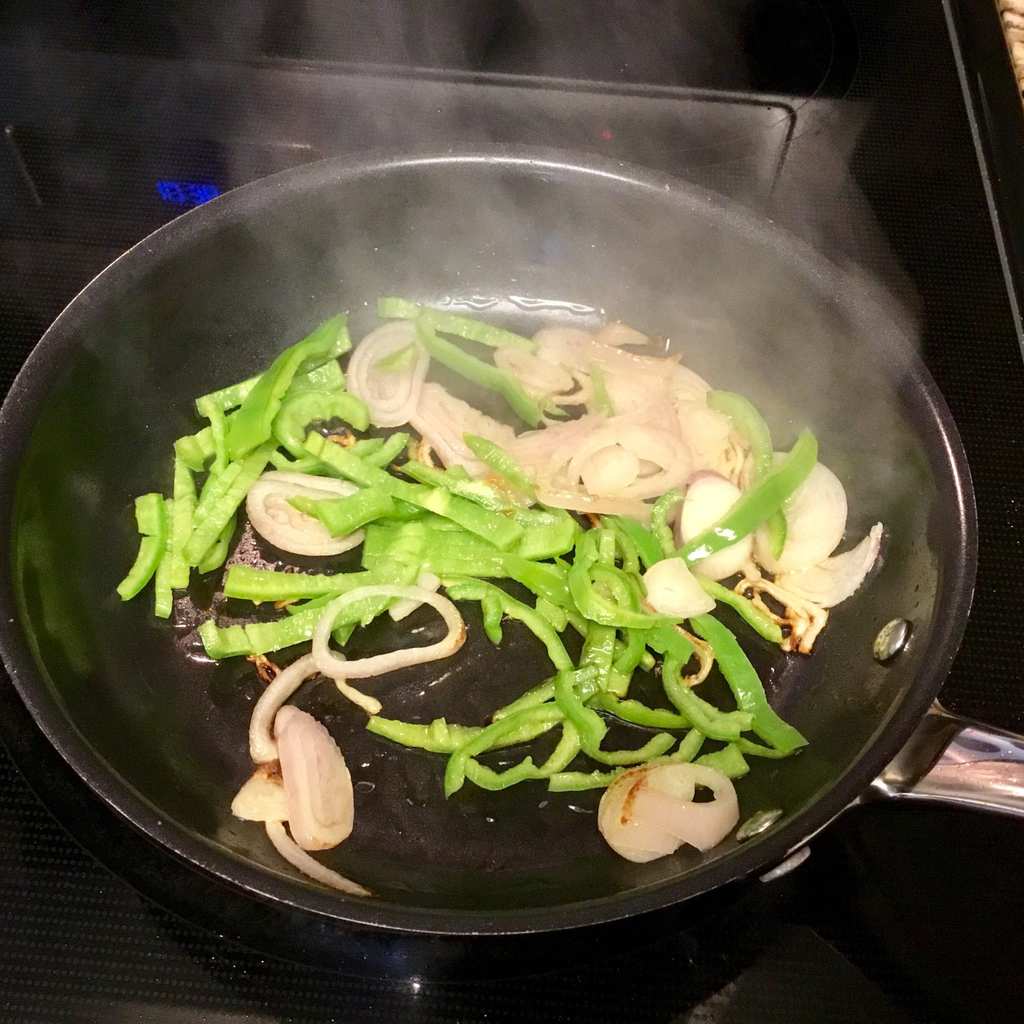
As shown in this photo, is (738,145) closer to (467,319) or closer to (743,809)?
(467,319)

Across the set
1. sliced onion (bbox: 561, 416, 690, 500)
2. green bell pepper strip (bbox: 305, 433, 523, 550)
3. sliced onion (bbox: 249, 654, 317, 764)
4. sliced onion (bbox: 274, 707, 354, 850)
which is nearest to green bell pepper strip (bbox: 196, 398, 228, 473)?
green bell pepper strip (bbox: 305, 433, 523, 550)

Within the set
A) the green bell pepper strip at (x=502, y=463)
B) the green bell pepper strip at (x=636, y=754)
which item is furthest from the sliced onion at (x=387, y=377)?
the green bell pepper strip at (x=636, y=754)

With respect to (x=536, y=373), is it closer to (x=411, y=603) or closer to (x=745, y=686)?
(x=411, y=603)

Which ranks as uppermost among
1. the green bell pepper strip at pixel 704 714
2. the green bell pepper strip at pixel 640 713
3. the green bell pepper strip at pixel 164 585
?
the green bell pepper strip at pixel 704 714

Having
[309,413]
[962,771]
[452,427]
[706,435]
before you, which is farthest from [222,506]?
[962,771]

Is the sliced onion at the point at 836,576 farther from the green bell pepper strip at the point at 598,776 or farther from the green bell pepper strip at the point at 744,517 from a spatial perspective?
the green bell pepper strip at the point at 598,776
